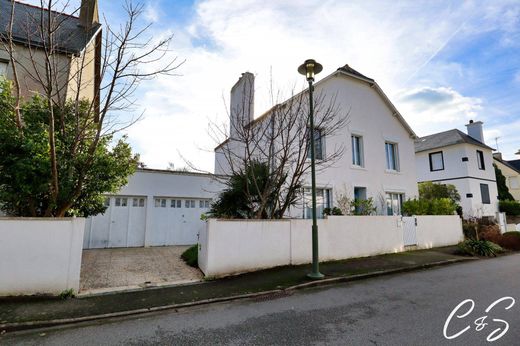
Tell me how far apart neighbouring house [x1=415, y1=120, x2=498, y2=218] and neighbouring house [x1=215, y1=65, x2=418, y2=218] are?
355 inches

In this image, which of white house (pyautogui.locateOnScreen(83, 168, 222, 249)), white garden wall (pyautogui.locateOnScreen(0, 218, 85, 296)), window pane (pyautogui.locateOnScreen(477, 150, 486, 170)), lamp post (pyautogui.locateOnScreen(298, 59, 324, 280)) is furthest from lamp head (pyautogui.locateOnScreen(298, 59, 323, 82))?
window pane (pyautogui.locateOnScreen(477, 150, 486, 170))

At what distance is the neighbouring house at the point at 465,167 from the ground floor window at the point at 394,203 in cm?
939

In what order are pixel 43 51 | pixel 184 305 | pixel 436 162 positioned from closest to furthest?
pixel 184 305
pixel 43 51
pixel 436 162

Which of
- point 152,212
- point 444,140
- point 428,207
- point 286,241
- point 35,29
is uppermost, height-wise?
point 444,140

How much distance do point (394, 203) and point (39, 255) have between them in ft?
51.4

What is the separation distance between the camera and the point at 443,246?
13.8 m

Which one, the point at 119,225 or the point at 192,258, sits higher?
the point at 119,225

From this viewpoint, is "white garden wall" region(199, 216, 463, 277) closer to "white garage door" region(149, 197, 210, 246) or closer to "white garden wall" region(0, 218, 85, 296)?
"white garden wall" region(0, 218, 85, 296)

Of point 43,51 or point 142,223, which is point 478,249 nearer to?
point 142,223

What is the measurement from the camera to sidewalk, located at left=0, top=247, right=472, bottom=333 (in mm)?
4934

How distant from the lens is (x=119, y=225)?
41.7 feet

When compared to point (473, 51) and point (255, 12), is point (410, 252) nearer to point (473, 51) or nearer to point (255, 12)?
point (473, 51)

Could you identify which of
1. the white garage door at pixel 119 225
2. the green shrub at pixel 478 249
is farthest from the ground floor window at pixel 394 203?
the white garage door at pixel 119 225

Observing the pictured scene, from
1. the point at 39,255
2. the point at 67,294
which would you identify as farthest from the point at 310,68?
the point at 67,294
